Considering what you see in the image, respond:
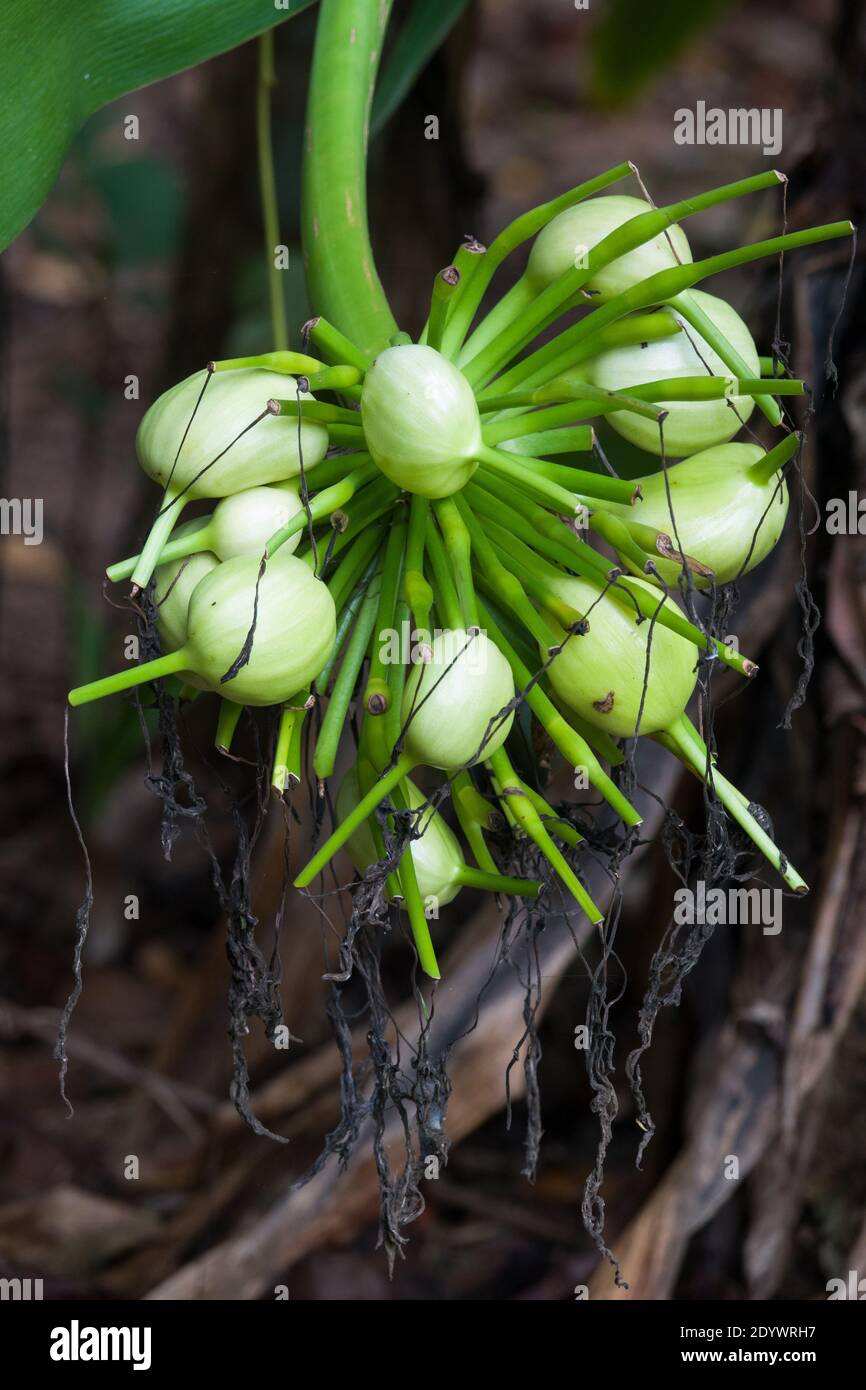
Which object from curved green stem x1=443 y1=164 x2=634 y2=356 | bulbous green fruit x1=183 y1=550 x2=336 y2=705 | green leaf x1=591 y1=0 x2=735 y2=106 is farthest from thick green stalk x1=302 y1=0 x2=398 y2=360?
green leaf x1=591 y1=0 x2=735 y2=106

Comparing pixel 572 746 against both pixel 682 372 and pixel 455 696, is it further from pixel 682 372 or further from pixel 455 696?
pixel 682 372

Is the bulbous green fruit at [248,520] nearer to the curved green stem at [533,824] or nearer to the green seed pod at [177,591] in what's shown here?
the green seed pod at [177,591]

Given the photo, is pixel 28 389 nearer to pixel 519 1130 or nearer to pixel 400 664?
pixel 519 1130

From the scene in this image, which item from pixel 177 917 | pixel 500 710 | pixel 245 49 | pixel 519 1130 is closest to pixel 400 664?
pixel 500 710

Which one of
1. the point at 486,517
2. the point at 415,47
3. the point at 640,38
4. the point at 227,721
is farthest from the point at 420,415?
the point at 640,38

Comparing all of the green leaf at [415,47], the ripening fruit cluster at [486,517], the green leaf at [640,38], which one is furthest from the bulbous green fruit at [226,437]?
the green leaf at [640,38]

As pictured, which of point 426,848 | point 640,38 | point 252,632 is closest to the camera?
point 252,632
